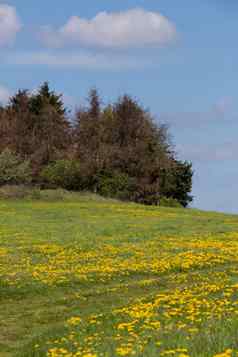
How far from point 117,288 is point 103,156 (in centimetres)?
5965

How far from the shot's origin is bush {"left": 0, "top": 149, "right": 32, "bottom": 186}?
71625 millimetres

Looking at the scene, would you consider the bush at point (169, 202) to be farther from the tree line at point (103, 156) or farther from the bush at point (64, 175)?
the bush at point (64, 175)

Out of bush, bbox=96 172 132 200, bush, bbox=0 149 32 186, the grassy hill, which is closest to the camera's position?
the grassy hill

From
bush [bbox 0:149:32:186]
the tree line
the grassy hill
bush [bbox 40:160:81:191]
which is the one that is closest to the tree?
the tree line

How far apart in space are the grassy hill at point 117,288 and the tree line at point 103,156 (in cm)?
3331

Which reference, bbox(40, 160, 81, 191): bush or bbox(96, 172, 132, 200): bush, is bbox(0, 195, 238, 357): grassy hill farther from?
bbox(40, 160, 81, 191): bush

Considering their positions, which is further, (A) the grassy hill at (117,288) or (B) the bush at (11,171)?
(B) the bush at (11,171)

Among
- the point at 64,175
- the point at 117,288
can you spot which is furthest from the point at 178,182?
the point at 117,288

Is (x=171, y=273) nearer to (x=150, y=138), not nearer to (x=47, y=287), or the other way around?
(x=47, y=287)

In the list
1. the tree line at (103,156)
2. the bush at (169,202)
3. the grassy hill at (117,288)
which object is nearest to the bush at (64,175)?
the tree line at (103,156)

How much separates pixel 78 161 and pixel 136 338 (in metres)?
71.1

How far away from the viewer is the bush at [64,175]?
79000mm

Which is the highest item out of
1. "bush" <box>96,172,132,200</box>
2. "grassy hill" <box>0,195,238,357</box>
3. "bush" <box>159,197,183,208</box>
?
"bush" <box>96,172,132,200</box>

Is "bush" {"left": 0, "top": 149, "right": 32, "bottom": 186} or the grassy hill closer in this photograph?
the grassy hill
